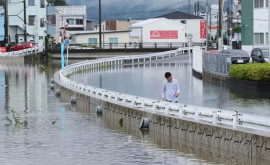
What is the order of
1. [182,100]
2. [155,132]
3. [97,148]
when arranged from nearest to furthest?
[97,148]
[155,132]
[182,100]

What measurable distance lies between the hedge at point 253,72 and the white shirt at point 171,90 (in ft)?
45.5

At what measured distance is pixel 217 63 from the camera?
4322 centimetres

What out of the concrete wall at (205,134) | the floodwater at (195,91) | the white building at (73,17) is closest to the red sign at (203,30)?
the white building at (73,17)

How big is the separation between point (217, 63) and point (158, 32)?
5437cm

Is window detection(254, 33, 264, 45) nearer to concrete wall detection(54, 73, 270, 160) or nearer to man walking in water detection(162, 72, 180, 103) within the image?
concrete wall detection(54, 73, 270, 160)

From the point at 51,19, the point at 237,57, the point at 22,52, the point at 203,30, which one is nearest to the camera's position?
the point at 237,57

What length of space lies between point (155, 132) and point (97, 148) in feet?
8.67

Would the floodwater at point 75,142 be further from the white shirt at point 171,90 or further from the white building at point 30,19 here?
the white building at point 30,19

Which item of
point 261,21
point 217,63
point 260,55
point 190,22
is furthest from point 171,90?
point 190,22

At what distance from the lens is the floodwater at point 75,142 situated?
1658cm

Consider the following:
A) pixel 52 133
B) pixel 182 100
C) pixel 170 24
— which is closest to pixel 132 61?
pixel 170 24

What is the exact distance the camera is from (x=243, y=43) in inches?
2422

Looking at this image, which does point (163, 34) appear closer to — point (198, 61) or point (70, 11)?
point (70, 11)

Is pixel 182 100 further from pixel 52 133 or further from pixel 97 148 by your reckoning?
pixel 97 148
